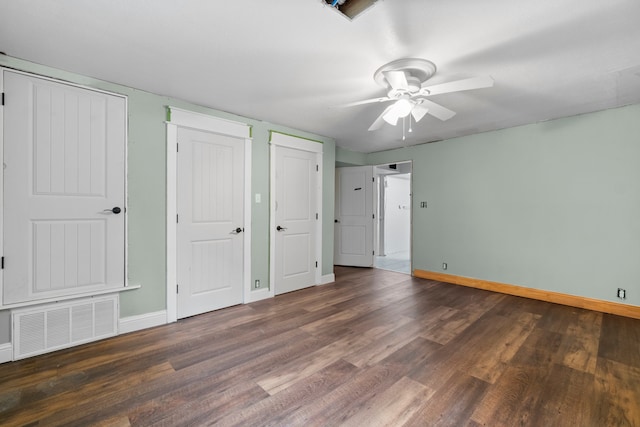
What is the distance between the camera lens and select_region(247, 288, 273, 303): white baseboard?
3600mm

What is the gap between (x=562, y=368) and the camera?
2.07m

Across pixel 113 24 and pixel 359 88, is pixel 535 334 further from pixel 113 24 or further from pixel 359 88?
pixel 113 24

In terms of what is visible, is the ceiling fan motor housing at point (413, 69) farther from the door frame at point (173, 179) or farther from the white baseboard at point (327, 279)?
the white baseboard at point (327, 279)

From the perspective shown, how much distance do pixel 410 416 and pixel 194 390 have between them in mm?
1384

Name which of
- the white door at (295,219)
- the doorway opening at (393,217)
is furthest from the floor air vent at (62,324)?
the doorway opening at (393,217)

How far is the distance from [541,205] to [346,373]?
3.49m

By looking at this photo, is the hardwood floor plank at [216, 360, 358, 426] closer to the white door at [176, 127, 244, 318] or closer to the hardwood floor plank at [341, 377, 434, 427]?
the hardwood floor plank at [341, 377, 434, 427]

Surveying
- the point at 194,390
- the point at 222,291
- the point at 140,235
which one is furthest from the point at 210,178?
the point at 194,390

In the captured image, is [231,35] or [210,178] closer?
[231,35]

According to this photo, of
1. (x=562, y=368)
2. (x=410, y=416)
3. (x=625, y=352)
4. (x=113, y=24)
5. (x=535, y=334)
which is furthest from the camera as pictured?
(x=535, y=334)

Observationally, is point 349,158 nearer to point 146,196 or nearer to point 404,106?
point 404,106

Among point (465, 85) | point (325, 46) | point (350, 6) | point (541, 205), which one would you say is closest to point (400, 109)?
point (465, 85)

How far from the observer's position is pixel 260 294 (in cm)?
369

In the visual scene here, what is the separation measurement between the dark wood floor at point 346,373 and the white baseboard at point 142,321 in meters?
0.09
